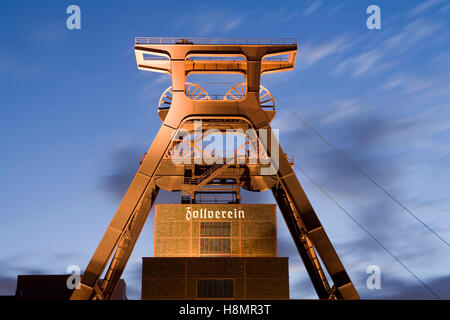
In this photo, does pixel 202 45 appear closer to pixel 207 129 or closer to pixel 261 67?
pixel 261 67

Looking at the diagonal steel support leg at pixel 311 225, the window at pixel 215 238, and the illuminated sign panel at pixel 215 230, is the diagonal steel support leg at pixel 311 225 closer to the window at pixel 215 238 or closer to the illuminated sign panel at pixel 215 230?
the illuminated sign panel at pixel 215 230

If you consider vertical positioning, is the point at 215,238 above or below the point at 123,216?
below

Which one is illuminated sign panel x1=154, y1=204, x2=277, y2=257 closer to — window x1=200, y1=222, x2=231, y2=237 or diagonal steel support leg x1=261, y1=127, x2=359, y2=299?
window x1=200, y1=222, x2=231, y2=237

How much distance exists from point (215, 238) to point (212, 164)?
4985 millimetres

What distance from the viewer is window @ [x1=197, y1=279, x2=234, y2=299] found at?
1273 inches

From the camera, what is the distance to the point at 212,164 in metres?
35.2

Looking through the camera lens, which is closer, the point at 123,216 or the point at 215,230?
the point at 123,216

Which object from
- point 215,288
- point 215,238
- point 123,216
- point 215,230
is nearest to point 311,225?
point 215,288

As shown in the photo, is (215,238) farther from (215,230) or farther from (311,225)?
(311,225)

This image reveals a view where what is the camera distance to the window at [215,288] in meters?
32.3

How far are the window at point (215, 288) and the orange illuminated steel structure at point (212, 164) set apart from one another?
540cm

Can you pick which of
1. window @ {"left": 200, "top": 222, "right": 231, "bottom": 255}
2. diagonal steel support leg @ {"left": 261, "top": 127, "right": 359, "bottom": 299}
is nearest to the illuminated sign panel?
window @ {"left": 200, "top": 222, "right": 231, "bottom": 255}

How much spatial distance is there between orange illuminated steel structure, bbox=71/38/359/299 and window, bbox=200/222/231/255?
8.68 feet

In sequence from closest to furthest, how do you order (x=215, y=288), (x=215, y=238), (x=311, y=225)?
1. (x=311, y=225)
2. (x=215, y=288)
3. (x=215, y=238)
